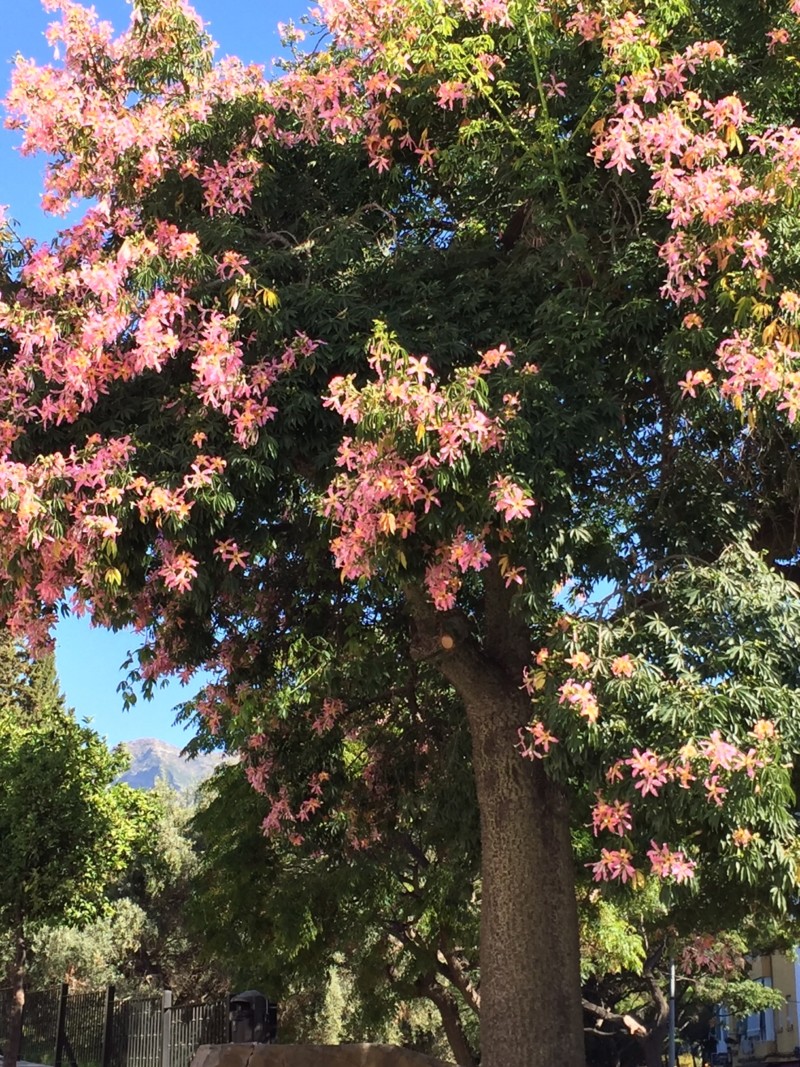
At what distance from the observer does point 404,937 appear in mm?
17141

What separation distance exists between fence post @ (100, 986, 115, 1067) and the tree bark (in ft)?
28.6

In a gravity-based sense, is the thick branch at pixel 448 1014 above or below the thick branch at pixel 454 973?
below

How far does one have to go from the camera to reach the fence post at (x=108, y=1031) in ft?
49.1

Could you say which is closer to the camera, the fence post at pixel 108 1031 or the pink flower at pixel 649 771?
the pink flower at pixel 649 771

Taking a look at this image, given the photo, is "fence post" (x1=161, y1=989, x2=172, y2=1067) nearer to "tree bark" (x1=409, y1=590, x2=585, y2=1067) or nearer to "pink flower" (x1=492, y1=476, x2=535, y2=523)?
"tree bark" (x1=409, y1=590, x2=585, y2=1067)

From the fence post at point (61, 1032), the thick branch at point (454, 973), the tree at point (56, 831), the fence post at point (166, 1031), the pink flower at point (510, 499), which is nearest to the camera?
the pink flower at point (510, 499)

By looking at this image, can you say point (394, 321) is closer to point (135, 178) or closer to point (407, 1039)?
point (135, 178)

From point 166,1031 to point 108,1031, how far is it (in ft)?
7.89

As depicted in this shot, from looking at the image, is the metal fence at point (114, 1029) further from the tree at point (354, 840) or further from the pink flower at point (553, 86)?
the pink flower at point (553, 86)

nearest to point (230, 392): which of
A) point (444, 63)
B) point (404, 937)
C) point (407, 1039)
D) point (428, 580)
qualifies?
point (428, 580)

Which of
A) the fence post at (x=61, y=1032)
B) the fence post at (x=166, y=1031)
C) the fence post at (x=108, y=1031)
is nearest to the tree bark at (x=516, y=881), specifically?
the fence post at (x=166, y=1031)

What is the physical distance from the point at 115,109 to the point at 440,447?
438cm

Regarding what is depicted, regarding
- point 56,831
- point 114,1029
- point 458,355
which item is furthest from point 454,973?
point 458,355

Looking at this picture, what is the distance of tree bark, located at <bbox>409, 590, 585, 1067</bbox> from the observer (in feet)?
26.0
